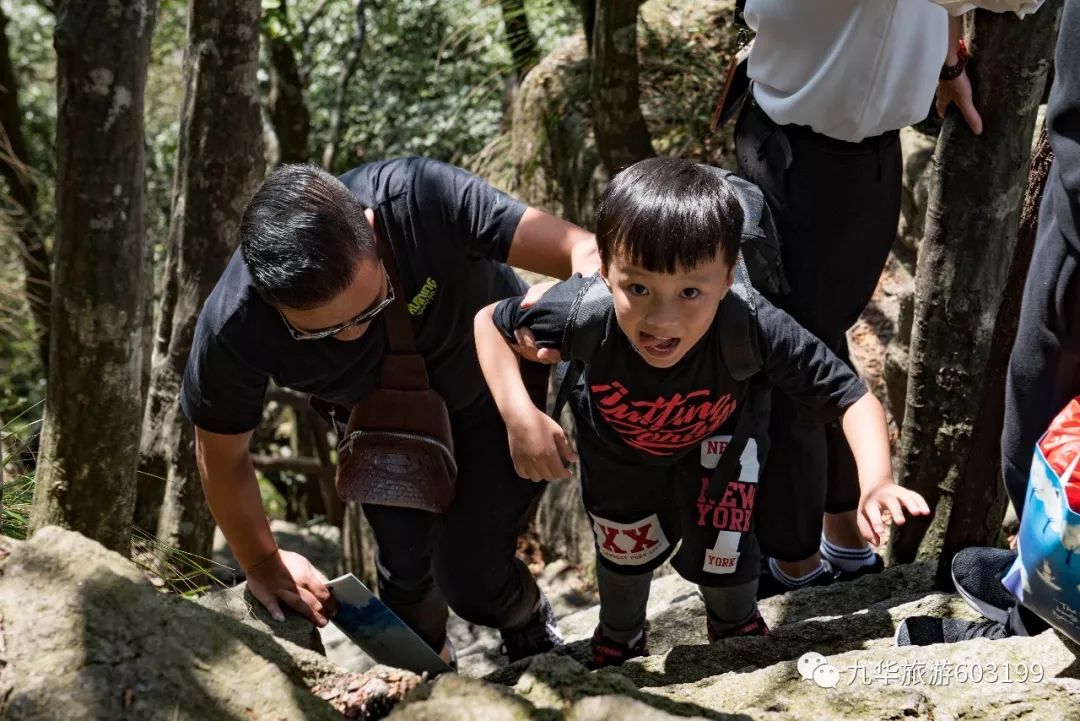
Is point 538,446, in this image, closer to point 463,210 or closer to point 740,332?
point 740,332

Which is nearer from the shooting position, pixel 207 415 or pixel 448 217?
pixel 207 415

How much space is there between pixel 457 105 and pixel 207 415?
696 cm

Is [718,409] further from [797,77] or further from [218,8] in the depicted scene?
[218,8]

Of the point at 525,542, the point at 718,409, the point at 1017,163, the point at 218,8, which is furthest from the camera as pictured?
the point at 525,542

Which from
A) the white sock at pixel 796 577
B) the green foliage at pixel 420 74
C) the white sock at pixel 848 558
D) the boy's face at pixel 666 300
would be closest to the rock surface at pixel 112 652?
the boy's face at pixel 666 300

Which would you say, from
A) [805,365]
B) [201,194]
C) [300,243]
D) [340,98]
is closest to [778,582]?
[805,365]

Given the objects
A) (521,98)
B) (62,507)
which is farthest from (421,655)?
(521,98)

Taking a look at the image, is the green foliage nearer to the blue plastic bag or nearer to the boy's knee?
the boy's knee

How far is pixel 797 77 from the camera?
3023 millimetres

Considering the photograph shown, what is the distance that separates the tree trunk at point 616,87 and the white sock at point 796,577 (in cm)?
276

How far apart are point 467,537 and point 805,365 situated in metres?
1.33

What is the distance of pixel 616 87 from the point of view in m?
5.65

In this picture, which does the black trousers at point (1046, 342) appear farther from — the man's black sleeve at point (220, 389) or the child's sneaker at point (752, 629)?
the man's black sleeve at point (220, 389)

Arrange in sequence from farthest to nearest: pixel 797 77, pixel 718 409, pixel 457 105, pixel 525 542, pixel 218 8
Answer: pixel 457 105 < pixel 525 542 < pixel 218 8 < pixel 797 77 < pixel 718 409
